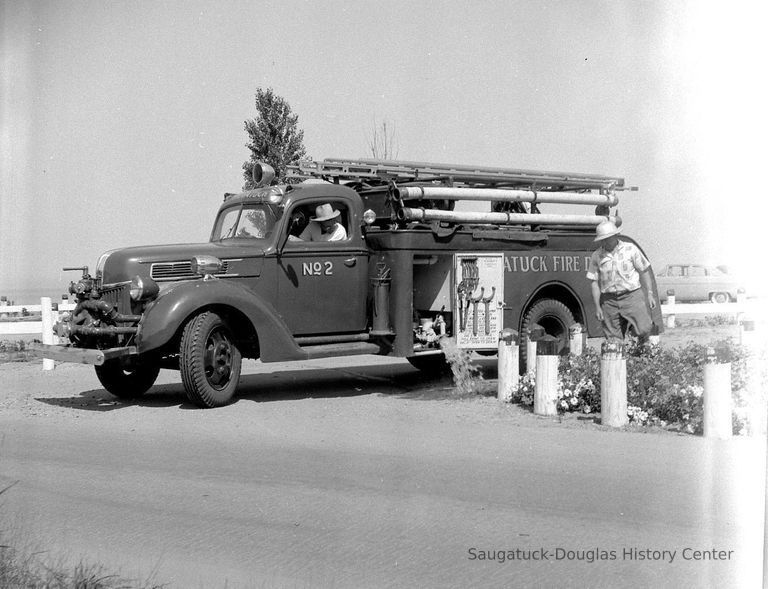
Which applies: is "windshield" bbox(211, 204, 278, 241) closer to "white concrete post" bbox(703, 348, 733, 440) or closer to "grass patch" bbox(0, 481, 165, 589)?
"white concrete post" bbox(703, 348, 733, 440)

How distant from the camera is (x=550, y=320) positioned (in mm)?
11570

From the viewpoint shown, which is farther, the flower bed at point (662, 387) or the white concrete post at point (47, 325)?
the white concrete post at point (47, 325)

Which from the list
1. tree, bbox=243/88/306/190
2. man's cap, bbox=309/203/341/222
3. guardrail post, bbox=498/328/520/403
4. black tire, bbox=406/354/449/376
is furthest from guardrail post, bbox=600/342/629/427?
tree, bbox=243/88/306/190

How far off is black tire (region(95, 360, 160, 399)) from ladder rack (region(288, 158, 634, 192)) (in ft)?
8.77

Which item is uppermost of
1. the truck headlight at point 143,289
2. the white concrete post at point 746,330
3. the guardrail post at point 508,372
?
the truck headlight at point 143,289

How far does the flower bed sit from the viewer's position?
23.6 ft

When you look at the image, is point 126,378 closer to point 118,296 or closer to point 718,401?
point 118,296

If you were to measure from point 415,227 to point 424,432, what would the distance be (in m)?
3.19

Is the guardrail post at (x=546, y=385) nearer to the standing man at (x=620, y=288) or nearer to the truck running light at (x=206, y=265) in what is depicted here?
the standing man at (x=620, y=288)

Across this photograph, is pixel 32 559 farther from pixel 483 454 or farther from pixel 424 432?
pixel 424 432

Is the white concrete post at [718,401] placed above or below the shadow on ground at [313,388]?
above

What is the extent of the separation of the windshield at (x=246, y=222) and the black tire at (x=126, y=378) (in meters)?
1.67

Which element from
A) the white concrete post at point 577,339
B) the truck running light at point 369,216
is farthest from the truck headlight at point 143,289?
the white concrete post at point 577,339

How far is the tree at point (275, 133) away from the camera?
44.7 feet
